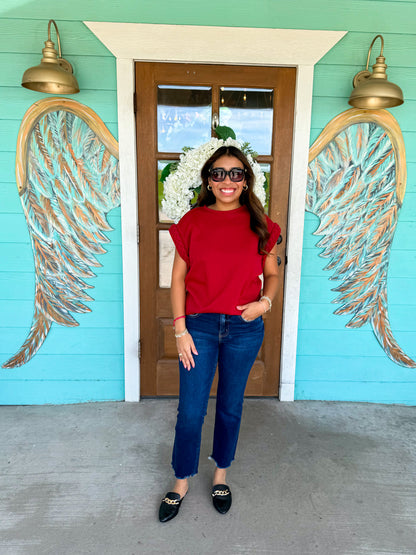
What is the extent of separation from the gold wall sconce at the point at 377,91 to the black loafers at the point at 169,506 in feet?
7.49

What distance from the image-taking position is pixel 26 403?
8.70 ft

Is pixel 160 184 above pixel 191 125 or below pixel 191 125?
below

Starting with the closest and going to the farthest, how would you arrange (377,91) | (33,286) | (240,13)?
(377,91), (240,13), (33,286)

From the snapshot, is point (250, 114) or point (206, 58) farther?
point (250, 114)

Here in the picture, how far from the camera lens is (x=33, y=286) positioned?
2.52m

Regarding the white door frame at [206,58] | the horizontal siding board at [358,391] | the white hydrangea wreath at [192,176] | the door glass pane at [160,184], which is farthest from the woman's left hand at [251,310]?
the horizontal siding board at [358,391]

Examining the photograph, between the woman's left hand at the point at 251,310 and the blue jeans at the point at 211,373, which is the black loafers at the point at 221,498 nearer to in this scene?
the blue jeans at the point at 211,373

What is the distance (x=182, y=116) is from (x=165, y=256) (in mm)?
885

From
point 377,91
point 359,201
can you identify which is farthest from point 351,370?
point 377,91

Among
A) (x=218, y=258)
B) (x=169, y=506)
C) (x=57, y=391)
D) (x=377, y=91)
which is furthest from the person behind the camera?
(x=57, y=391)

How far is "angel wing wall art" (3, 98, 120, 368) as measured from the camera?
2.33 m

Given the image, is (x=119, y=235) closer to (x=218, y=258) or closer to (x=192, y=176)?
(x=192, y=176)

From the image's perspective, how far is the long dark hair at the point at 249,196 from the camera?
1.64 meters

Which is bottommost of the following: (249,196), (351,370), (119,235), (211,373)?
(351,370)
